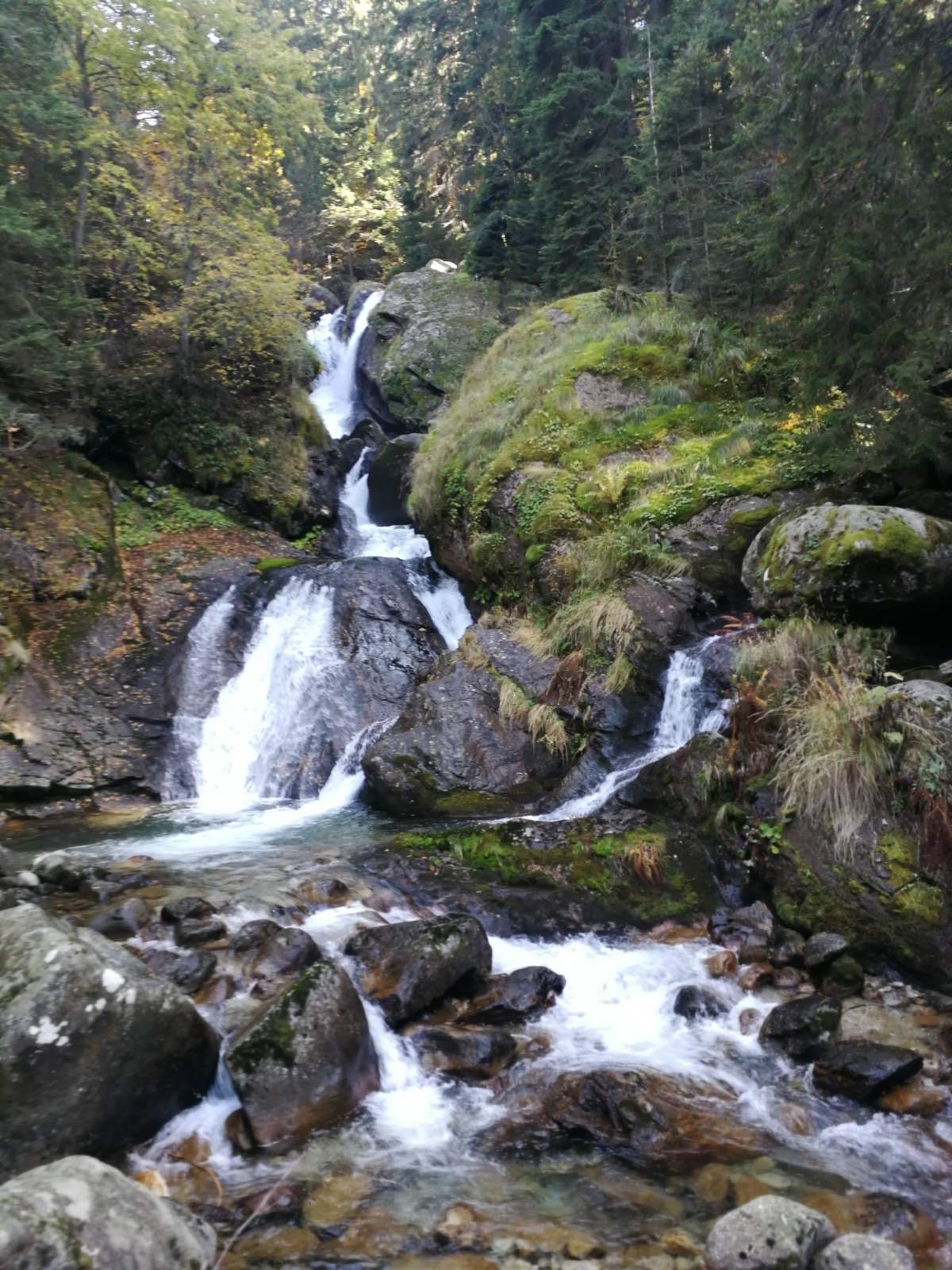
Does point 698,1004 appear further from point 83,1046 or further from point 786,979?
point 83,1046

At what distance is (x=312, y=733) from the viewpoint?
11.1 m

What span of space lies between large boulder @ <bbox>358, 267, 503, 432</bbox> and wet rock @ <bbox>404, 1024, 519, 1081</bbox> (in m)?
19.1

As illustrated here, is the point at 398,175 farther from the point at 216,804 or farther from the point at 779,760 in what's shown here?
the point at 779,760

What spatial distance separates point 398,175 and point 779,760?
33844 millimetres

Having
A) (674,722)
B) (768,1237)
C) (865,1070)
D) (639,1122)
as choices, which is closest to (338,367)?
(674,722)

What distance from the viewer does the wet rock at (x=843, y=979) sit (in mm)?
5648

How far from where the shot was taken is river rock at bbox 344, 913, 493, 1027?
5395 mm

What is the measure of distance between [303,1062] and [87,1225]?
179 cm

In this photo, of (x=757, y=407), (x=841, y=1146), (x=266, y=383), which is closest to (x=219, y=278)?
(x=266, y=383)

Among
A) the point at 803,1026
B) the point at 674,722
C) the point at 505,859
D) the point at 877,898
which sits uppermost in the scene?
the point at 674,722

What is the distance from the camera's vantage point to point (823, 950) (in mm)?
5863

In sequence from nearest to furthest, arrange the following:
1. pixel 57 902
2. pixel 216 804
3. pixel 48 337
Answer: pixel 57 902, pixel 216 804, pixel 48 337

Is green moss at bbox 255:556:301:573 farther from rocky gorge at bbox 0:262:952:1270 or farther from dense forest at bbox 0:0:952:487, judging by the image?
dense forest at bbox 0:0:952:487

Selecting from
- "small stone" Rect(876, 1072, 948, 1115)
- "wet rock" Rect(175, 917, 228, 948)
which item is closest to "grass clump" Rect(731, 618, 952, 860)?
"small stone" Rect(876, 1072, 948, 1115)
